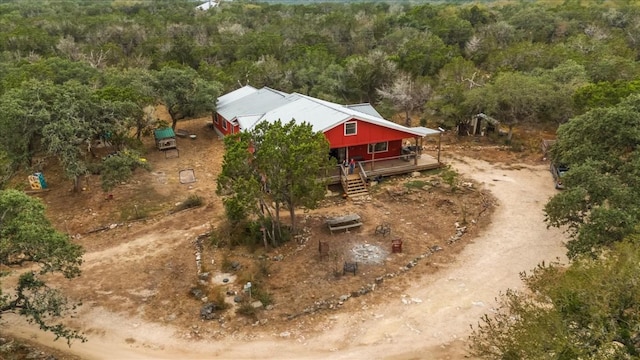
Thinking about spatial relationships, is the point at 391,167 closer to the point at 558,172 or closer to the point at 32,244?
the point at 558,172

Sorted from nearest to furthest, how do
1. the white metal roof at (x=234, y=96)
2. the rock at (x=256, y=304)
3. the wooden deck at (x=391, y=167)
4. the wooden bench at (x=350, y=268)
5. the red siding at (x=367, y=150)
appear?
the rock at (x=256, y=304) → the wooden bench at (x=350, y=268) → the wooden deck at (x=391, y=167) → the red siding at (x=367, y=150) → the white metal roof at (x=234, y=96)

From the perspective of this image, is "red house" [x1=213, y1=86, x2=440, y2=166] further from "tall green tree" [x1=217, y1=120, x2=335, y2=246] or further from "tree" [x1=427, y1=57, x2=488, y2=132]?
"tall green tree" [x1=217, y1=120, x2=335, y2=246]

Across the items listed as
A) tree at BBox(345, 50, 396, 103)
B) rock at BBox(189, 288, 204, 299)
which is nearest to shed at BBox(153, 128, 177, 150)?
tree at BBox(345, 50, 396, 103)

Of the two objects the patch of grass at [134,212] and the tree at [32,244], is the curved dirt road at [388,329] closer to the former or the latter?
the tree at [32,244]

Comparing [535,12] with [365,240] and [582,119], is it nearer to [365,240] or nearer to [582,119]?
[582,119]

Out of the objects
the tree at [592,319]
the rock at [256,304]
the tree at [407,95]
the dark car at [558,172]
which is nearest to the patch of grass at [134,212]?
the rock at [256,304]
